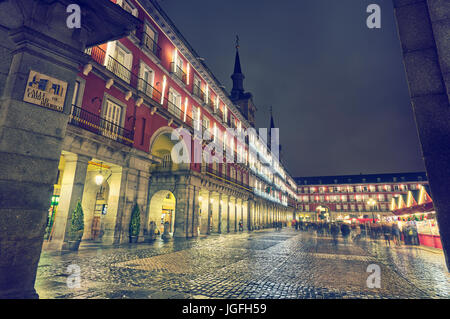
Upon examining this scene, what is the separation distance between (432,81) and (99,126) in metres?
12.8

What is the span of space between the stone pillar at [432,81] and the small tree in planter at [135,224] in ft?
41.5

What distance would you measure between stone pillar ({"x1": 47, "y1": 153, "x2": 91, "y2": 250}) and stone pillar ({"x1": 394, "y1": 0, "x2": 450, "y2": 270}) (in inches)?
489

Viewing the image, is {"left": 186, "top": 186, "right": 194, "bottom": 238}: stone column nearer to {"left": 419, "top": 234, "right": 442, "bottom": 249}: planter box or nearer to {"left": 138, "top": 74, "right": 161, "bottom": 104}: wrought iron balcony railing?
{"left": 138, "top": 74, "right": 161, "bottom": 104}: wrought iron balcony railing

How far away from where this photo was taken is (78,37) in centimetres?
461

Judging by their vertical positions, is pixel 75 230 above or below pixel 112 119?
below

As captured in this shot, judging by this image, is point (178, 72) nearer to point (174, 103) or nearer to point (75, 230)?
point (174, 103)

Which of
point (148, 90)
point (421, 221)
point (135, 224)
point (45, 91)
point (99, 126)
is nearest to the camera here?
point (45, 91)

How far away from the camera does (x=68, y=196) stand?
1047cm

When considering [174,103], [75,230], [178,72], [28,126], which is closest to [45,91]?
[28,126]

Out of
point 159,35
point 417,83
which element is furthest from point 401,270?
point 159,35

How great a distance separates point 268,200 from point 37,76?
4229cm

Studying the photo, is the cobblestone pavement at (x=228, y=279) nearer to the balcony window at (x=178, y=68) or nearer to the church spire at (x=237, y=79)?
the balcony window at (x=178, y=68)
